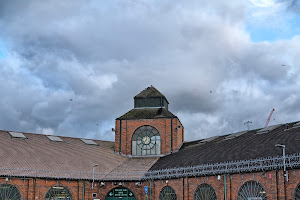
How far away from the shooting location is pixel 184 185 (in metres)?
43.8

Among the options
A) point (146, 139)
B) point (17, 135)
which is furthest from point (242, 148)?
point (17, 135)

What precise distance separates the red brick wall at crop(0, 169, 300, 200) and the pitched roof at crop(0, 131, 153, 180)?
0.97 metres

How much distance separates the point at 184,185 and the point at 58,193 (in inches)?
571

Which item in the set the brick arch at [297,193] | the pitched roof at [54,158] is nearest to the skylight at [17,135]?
the pitched roof at [54,158]

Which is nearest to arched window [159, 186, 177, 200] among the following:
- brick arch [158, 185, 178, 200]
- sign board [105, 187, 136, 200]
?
brick arch [158, 185, 178, 200]

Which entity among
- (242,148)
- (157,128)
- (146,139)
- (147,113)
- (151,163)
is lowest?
(151,163)

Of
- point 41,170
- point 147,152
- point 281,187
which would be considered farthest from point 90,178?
point 281,187

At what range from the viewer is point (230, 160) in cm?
4034

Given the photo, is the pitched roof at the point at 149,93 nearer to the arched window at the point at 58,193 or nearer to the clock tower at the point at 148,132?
the clock tower at the point at 148,132

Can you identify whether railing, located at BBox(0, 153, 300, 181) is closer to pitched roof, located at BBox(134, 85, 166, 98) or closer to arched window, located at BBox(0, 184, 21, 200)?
arched window, located at BBox(0, 184, 21, 200)

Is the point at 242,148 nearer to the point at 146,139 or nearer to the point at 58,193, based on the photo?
the point at 146,139

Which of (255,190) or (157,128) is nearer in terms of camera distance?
(255,190)

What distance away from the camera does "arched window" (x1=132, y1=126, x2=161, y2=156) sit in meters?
59.2

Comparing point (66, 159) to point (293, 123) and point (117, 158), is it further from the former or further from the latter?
point (293, 123)
